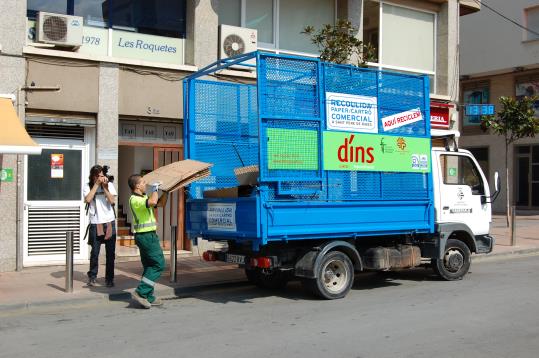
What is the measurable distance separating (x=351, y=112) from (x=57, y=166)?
19.5ft

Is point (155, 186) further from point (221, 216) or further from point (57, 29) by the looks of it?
point (57, 29)

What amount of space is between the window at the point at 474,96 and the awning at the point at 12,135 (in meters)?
24.7

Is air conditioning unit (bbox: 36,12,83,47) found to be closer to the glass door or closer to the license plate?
the glass door

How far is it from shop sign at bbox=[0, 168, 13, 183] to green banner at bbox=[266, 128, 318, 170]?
17.7ft

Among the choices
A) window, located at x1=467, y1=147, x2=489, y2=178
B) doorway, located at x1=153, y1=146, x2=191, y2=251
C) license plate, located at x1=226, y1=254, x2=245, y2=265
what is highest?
window, located at x1=467, y1=147, x2=489, y2=178

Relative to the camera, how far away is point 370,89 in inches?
361


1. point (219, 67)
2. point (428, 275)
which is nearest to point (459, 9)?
point (428, 275)

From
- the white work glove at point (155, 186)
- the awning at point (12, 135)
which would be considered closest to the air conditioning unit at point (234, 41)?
the awning at point (12, 135)

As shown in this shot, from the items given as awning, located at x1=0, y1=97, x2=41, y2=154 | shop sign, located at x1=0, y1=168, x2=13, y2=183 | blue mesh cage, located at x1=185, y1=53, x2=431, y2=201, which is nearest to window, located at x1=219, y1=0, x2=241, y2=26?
blue mesh cage, located at x1=185, y1=53, x2=431, y2=201

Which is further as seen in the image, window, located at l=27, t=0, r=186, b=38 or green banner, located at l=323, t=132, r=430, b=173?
window, located at l=27, t=0, r=186, b=38

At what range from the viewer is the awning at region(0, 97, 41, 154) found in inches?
364

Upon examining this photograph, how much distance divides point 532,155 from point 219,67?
23.7 m

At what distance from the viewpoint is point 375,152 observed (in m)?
9.11

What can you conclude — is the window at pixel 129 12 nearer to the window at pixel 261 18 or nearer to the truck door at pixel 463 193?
the window at pixel 261 18
